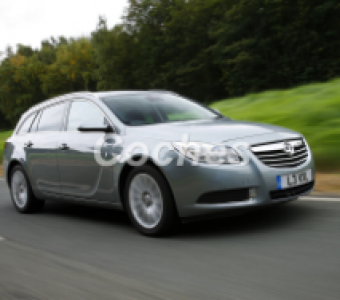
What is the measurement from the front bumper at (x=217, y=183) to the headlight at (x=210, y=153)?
0.19 ft

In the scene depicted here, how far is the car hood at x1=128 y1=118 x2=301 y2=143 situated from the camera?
503 cm

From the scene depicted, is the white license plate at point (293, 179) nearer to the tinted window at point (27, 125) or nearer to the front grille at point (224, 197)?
the front grille at point (224, 197)

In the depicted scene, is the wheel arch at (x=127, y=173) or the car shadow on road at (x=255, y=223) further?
the car shadow on road at (x=255, y=223)

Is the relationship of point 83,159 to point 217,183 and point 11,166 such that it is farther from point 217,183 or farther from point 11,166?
point 11,166

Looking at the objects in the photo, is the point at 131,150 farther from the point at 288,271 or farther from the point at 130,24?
the point at 130,24

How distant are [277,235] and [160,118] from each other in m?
1.89

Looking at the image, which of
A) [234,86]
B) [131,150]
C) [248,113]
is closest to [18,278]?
[131,150]

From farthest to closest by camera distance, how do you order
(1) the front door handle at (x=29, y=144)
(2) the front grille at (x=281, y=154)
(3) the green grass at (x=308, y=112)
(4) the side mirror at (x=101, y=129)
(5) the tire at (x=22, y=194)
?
(3) the green grass at (x=308, y=112) < (5) the tire at (x=22, y=194) < (1) the front door handle at (x=29, y=144) < (4) the side mirror at (x=101, y=129) < (2) the front grille at (x=281, y=154)

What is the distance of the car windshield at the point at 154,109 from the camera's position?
5.86m

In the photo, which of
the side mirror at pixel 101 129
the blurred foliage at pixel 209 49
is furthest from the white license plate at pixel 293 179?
the blurred foliage at pixel 209 49

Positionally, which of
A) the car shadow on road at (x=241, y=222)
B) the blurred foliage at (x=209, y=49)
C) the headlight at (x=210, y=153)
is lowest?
the car shadow on road at (x=241, y=222)

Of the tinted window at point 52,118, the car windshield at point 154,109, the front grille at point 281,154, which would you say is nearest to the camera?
the front grille at point 281,154

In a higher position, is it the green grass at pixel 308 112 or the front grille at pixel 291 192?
the green grass at pixel 308 112

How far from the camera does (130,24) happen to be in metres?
64.8
